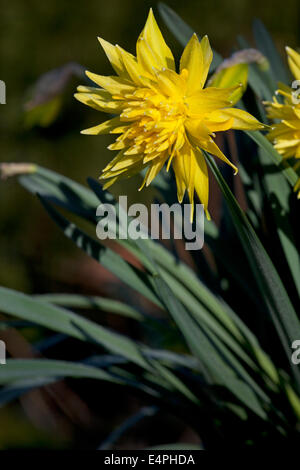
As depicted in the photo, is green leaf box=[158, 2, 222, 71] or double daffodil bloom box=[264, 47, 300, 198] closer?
double daffodil bloom box=[264, 47, 300, 198]

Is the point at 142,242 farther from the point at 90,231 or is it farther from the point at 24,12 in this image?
the point at 24,12

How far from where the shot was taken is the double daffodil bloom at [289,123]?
1.46 ft

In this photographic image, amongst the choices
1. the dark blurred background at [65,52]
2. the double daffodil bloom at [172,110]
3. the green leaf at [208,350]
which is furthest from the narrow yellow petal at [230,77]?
the dark blurred background at [65,52]

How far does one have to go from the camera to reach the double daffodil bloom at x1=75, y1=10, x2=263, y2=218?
42 centimetres

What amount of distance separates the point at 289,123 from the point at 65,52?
50.0 inches

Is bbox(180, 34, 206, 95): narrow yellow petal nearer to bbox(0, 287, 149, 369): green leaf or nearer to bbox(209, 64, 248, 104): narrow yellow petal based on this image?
bbox(209, 64, 248, 104): narrow yellow petal

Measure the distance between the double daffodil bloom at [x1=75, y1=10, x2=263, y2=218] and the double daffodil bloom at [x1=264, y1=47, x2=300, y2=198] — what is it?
0.05 meters

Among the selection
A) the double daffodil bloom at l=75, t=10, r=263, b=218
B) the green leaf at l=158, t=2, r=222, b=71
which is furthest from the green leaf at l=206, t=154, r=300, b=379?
the green leaf at l=158, t=2, r=222, b=71

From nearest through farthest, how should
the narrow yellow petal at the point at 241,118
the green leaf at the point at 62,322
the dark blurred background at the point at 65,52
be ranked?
1. the narrow yellow petal at the point at 241,118
2. the green leaf at the point at 62,322
3. the dark blurred background at the point at 65,52

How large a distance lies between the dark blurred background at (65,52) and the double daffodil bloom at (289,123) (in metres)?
1.10

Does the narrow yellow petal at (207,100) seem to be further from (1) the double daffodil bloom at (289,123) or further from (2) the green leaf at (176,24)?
(2) the green leaf at (176,24)

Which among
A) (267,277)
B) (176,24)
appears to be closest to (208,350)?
(267,277)

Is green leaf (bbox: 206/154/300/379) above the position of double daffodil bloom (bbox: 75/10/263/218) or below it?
below

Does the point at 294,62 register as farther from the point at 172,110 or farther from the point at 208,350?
the point at 208,350
